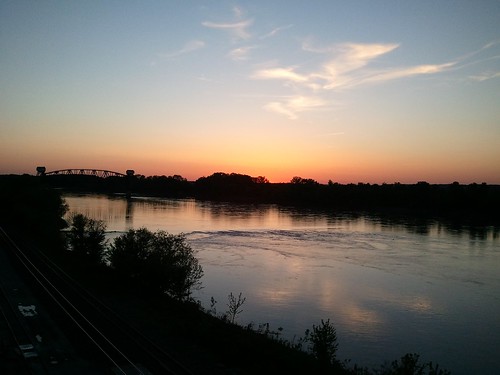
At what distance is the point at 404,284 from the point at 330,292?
22.5 ft

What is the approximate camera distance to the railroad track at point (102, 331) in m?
13.9

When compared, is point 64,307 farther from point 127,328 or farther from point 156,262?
point 156,262

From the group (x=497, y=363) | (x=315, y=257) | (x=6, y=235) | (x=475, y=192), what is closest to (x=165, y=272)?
(x=497, y=363)

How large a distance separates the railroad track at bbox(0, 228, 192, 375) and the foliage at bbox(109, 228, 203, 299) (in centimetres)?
295

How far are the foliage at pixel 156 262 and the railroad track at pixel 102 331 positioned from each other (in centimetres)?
295

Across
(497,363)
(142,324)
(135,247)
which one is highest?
(135,247)

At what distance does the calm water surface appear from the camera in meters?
21.5

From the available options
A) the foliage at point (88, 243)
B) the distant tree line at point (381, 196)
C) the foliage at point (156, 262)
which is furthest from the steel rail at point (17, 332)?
Result: the distant tree line at point (381, 196)

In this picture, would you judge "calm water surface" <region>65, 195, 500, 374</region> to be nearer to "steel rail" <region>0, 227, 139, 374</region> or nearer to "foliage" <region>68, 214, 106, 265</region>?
"foliage" <region>68, 214, 106, 265</region>

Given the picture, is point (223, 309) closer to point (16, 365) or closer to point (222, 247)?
point (16, 365)

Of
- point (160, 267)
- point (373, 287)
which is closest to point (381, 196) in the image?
point (373, 287)

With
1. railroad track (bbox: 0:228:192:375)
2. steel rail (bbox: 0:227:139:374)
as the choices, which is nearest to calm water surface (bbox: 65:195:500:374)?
railroad track (bbox: 0:228:192:375)

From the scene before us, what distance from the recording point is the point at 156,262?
81.1 feet

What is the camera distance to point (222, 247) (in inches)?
1973
